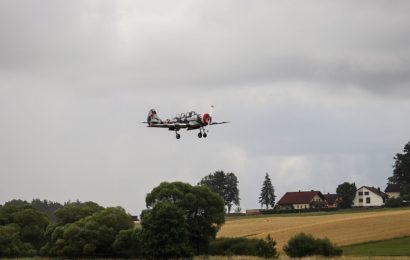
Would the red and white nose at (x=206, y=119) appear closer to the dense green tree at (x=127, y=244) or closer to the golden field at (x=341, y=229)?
the golden field at (x=341, y=229)

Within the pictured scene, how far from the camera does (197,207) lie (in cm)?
11625

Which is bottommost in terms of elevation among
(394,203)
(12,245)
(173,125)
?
(12,245)

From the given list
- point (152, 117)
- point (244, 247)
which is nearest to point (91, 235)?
point (244, 247)

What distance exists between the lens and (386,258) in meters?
81.2

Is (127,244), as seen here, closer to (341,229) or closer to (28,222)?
(28,222)

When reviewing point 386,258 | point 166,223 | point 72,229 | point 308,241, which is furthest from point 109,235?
point 386,258

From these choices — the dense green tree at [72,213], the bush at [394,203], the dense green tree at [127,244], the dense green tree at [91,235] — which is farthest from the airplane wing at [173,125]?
the bush at [394,203]

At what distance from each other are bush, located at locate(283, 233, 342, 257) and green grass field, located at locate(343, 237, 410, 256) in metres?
3.32

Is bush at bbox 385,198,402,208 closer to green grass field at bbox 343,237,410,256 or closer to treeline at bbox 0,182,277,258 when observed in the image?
green grass field at bbox 343,237,410,256

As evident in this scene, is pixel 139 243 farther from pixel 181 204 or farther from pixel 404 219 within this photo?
pixel 404 219

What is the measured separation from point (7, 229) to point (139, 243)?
27.0m

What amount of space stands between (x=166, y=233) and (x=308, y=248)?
2273cm

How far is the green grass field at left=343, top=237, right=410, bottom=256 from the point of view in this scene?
90.9 m

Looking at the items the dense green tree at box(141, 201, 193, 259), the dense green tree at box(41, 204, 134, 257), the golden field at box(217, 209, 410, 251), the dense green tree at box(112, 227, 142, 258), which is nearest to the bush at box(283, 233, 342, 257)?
the golden field at box(217, 209, 410, 251)
